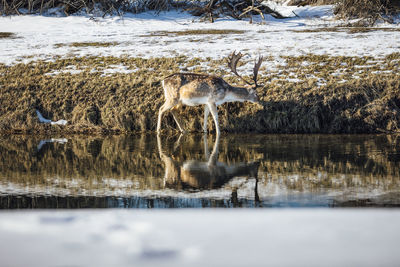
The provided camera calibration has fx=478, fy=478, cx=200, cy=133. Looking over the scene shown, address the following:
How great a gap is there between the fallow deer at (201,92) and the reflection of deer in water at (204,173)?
8.77 ft

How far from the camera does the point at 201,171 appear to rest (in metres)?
8.22

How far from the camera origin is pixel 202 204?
6145 millimetres

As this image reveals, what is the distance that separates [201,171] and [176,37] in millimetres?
14080

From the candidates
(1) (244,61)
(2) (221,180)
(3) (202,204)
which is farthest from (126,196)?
(1) (244,61)

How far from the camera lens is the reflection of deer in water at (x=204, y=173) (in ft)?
23.7

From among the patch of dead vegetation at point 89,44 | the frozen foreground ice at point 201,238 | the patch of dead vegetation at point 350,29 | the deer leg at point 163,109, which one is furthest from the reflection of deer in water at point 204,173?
the patch of dead vegetation at point 350,29

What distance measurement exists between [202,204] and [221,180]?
1.44 meters

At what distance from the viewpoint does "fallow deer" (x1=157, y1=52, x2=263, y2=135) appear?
470 inches

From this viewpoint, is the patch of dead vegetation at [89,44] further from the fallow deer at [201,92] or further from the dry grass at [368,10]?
the dry grass at [368,10]

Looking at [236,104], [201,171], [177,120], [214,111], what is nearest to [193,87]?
[214,111]

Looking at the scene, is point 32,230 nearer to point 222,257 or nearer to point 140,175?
point 222,257

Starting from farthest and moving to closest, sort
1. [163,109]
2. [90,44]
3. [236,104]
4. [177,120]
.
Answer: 1. [90,44]
2. [236,104]
3. [177,120]
4. [163,109]

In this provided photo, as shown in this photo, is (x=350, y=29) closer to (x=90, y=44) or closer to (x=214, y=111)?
(x=90, y=44)

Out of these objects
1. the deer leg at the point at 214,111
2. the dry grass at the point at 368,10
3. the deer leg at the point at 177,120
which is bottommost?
the deer leg at the point at 177,120
